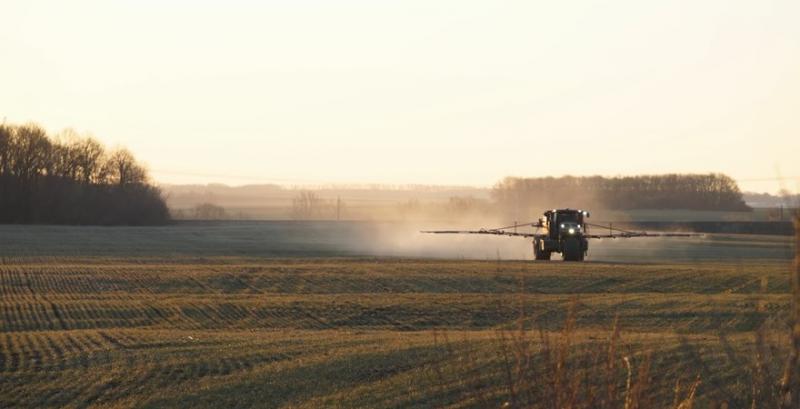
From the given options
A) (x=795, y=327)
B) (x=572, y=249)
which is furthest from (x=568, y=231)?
(x=795, y=327)

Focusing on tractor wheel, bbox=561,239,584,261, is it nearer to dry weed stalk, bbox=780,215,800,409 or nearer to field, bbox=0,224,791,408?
field, bbox=0,224,791,408

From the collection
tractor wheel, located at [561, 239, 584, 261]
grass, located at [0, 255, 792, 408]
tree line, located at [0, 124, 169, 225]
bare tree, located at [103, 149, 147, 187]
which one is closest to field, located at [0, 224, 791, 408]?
grass, located at [0, 255, 792, 408]

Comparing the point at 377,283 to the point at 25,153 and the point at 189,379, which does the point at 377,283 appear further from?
the point at 25,153

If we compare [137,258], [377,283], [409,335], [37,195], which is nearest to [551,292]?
[377,283]

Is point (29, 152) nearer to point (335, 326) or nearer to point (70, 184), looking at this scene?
point (70, 184)

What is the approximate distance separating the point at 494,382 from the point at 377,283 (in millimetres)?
27432

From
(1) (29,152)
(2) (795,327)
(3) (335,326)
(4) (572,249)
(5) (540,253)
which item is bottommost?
(3) (335,326)

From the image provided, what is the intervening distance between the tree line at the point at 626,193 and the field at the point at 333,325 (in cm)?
9467

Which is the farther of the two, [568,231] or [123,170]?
[123,170]

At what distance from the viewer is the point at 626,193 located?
166 meters

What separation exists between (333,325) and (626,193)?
140961 mm

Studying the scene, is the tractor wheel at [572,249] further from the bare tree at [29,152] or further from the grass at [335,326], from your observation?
the bare tree at [29,152]

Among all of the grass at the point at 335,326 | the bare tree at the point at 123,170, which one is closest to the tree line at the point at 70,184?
the bare tree at the point at 123,170

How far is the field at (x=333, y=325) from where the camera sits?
1806 cm
